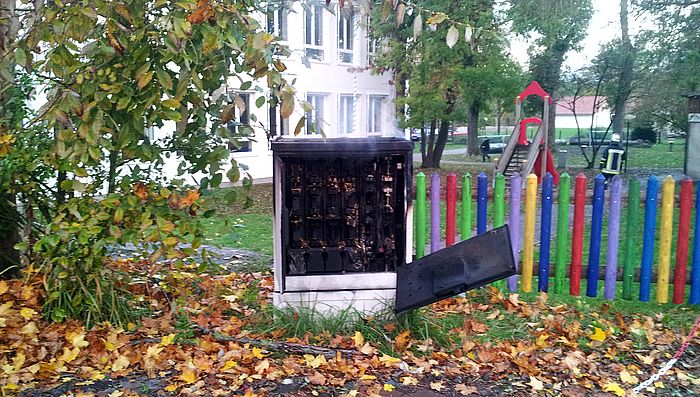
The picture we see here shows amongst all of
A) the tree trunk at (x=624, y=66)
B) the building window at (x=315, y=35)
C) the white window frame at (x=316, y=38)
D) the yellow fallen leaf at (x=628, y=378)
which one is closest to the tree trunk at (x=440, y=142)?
the white window frame at (x=316, y=38)

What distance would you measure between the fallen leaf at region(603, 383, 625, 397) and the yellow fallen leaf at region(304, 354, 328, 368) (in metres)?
1.71

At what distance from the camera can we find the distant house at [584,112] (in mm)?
29062

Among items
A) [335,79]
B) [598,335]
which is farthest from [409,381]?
[335,79]

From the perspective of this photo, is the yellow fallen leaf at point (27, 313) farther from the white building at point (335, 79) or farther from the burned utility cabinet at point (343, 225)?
the white building at point (335, 79)

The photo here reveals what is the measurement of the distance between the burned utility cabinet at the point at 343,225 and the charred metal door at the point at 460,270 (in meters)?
0.40

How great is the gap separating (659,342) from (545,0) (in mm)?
14773

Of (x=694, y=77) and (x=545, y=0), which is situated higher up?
(x=545, y=0)

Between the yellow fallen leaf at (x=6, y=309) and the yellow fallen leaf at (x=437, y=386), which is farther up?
the yellow fallen leaf at (x=6, y=309)

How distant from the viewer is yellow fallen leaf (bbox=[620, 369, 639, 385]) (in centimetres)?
402

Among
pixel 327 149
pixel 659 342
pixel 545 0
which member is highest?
pixel 545 0

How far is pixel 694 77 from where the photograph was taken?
807 inches

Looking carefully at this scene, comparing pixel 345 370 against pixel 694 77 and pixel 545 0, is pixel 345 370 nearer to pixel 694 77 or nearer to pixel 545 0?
pixel 545 0

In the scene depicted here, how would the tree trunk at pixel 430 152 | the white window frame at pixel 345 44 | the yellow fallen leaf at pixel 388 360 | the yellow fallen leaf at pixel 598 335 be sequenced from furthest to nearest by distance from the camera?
the tree trunk at pixel 430 152 < the white window frame at pixel 345 44 < the yellow fallen leaf at pixel 598 335 < the yellow fallen leaf at pixel 388 360

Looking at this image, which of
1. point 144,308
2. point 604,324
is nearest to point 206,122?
point 144,308
